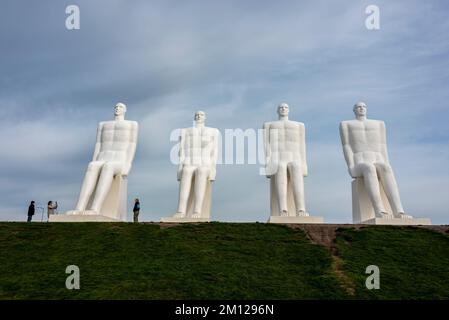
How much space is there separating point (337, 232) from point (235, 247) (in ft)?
10.4

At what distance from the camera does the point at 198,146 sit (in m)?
19.9

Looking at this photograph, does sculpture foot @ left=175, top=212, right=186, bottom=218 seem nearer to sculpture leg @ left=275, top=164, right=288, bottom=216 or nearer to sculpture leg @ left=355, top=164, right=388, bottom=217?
sculpture leg @ left=275, top=164, right=288, bottom=216

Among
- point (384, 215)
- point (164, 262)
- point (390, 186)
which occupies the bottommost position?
point (164, 262)

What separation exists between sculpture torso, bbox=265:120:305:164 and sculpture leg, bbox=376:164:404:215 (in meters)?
2.67

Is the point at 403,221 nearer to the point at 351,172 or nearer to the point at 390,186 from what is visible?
the point at 390,186

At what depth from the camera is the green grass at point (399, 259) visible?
12359mm

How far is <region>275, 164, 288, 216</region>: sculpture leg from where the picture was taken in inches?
736

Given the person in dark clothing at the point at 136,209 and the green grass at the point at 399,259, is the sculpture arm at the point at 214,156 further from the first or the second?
the green grass at the point at 399,259

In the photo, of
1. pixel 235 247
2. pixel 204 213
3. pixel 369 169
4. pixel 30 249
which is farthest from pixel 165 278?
pixel 369 169

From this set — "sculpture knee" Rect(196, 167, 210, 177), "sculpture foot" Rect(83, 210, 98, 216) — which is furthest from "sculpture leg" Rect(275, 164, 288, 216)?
"sculpture foot" Rect(83, 210, 98, 216)

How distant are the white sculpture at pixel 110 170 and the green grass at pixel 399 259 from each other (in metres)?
7.68

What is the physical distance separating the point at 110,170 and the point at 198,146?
303 centimetres

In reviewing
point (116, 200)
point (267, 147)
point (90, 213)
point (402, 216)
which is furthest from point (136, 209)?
point (402, 216)

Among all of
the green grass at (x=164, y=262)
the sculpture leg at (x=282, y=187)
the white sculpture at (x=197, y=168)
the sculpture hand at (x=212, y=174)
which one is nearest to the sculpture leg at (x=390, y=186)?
the sculpture leg at (x=282, y=187)
